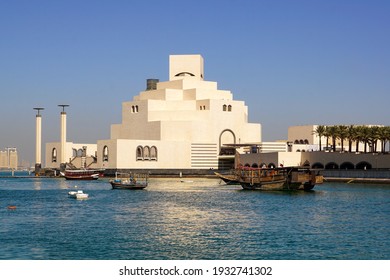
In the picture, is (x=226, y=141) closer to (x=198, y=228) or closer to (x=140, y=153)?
(x=140, y=153)

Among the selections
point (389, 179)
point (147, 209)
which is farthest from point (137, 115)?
point (147, 209)

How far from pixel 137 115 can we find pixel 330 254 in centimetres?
14865

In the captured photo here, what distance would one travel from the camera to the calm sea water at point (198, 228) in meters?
44.8

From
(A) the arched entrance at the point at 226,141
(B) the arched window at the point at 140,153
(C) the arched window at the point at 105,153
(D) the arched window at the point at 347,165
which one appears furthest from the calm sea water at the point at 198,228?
(A) the arched entrance at the point at 226,141

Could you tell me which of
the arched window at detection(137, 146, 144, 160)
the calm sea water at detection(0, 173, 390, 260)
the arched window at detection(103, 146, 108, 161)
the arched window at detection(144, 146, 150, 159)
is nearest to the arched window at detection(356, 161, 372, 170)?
the arched window at detection(144, 146, 150, 159)

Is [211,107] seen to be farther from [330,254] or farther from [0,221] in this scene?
[330,254]

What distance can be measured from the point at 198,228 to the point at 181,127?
126m

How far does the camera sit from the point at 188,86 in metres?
192

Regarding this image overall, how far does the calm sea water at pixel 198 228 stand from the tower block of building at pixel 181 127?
88.0 metres

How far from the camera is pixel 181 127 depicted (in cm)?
18200

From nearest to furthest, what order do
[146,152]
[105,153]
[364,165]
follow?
[364,165], [146,152], [105,153]

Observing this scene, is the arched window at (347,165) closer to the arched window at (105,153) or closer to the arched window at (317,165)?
the arched window at (317,165)

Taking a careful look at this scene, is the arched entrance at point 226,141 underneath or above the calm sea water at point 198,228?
above

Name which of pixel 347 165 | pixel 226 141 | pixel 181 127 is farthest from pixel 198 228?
pixel 226 141
